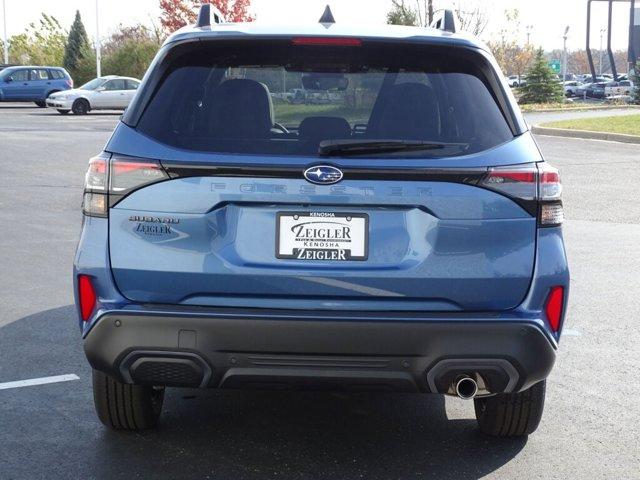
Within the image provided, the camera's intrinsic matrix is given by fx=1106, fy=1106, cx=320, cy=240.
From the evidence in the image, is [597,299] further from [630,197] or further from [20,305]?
[630,197]

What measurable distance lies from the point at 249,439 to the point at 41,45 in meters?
74.9

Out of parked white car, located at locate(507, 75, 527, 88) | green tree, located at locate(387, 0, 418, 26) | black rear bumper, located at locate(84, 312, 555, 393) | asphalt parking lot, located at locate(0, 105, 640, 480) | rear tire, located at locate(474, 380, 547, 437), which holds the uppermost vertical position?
green tree, located at locate(387, 0, 418, 26)

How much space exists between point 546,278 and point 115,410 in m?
1.92

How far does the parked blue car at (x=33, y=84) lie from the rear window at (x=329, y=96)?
42.3 metres

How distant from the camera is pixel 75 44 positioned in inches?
2712

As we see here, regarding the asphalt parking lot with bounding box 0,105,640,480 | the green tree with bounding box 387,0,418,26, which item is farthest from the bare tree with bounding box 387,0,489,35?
the asphalt parking lot with bounding box 0,105,640,480

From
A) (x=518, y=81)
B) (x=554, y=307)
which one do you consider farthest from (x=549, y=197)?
(x=518, y=81)

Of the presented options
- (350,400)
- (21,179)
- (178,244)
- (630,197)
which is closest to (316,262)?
(178,244)

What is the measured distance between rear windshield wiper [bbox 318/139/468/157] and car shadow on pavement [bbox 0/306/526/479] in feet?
4.21

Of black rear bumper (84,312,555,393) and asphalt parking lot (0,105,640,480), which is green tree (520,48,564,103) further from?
black rear bumper (84,312,555,393)

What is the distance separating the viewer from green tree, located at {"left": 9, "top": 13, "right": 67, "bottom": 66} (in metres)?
71.4

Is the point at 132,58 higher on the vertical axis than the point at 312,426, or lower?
higher

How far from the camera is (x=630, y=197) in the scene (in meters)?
14.6

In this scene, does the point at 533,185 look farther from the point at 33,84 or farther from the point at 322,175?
the point at 33,84
